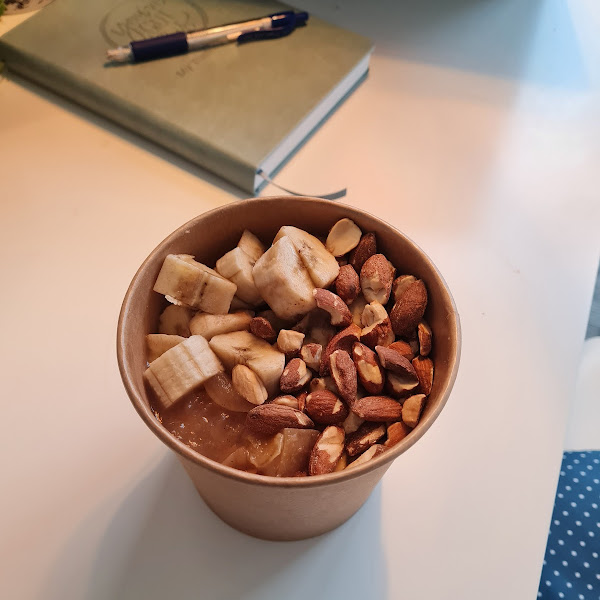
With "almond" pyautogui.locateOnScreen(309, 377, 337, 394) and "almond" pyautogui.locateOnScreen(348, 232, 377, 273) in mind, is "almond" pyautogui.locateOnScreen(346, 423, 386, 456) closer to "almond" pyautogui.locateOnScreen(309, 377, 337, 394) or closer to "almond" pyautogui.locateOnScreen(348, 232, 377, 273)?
"almond" pyautogui.locateOnScreen(309, 377, 337, 394)

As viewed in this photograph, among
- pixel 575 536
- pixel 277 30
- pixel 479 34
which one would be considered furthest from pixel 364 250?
pixel 479 34

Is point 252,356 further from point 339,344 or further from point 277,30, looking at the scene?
point 277,30

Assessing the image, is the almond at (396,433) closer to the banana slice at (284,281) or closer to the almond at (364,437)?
the almond at (364,437)

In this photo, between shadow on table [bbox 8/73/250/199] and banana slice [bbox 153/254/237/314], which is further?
shadow on table [bbox 8/73/250/199]

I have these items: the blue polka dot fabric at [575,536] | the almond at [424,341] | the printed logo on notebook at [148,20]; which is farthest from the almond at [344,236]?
the printed logo on notebook at [148,20]

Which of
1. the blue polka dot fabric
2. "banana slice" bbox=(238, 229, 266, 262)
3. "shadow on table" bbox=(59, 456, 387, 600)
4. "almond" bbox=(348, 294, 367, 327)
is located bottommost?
the blue polka dot fabric

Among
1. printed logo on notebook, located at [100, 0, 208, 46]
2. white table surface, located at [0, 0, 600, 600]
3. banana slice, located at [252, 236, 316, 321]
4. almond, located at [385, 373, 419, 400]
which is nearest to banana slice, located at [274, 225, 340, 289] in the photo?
banana slice, located at [252, 236, 316, 321]
